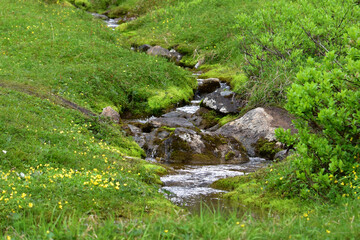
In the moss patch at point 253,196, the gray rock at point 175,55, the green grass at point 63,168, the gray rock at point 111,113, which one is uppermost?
the green grass at point 63,168

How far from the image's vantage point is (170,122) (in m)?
18.0

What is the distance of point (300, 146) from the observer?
26.3ft

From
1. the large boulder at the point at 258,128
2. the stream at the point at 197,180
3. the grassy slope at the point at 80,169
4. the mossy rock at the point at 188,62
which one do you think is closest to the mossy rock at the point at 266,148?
the large boulder at the point at 258,128

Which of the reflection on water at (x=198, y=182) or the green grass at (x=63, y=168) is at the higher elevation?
the green grass at (x=63, y=168)

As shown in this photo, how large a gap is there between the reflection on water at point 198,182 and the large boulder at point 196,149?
23.8 inches

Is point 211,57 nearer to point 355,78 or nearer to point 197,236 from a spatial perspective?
point 355,78

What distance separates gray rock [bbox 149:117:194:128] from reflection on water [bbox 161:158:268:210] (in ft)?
12.5

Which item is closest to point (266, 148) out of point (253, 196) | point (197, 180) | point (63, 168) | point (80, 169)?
point (197, 180)

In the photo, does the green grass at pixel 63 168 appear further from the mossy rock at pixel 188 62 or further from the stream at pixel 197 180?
the mossy rock at pixel 188 62

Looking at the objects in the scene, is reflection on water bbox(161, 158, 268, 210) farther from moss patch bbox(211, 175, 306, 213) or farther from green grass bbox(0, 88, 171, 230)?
green grass bbox(0, 88, 171, 230)

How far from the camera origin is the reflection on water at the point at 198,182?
32.0 feet

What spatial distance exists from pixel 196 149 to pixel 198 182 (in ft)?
11.6

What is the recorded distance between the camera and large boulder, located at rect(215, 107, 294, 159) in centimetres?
1579

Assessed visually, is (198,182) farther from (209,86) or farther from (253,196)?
(209,86)
